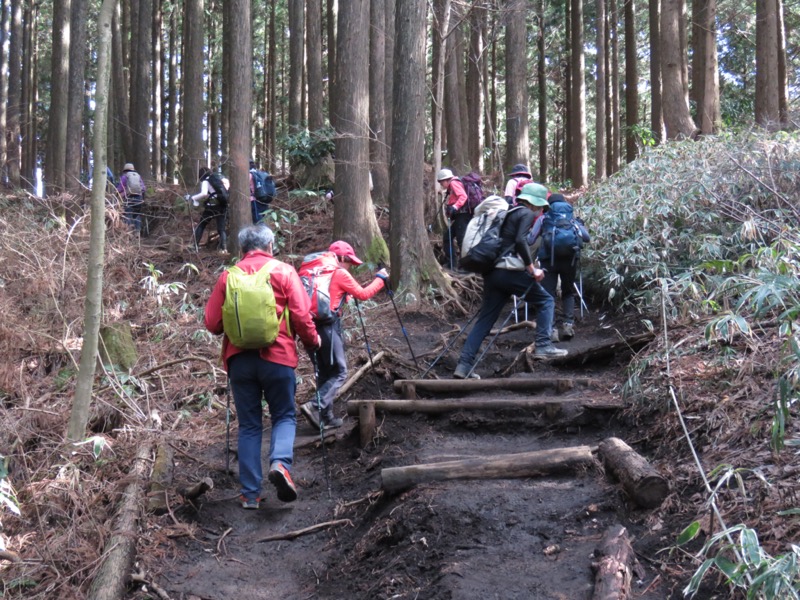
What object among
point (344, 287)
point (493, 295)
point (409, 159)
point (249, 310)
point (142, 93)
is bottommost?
point (249, 310)

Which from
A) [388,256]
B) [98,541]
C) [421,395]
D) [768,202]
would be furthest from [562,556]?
[388,256]

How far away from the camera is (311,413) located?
780 centimetres

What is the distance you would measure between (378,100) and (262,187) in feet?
10.2

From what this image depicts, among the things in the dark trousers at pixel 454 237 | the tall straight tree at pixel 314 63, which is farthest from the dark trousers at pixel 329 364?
the tall straight tree at pixel 314 63

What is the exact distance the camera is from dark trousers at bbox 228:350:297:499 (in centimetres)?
593

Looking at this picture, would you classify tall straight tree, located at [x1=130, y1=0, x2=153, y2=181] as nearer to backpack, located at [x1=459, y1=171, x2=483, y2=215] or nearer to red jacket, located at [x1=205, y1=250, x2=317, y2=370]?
backpack, located at [x1=459, y1=171, x2=483, y2=215]

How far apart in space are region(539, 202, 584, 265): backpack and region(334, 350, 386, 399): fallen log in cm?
264

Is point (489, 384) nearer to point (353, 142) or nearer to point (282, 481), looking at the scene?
point (282, 481)

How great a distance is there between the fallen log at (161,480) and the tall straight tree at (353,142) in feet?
22.4

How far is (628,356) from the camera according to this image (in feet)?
26.6

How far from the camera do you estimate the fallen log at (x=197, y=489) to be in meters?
5.85

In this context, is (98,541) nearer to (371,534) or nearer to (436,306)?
(371,534)

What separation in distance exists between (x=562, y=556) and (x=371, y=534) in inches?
54.8

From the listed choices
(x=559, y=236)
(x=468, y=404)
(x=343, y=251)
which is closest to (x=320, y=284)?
(x=343, y=251)
